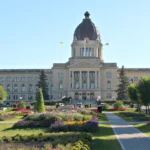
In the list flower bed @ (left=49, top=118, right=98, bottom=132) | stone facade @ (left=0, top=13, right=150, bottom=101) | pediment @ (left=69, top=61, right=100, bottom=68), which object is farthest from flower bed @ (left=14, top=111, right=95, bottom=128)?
pediment @ (left=69, top=61, right=100, bottom=68)

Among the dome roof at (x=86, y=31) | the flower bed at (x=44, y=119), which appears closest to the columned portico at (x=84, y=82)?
the dome roof at (x=86, y=31)

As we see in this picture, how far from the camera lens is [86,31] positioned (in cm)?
11044

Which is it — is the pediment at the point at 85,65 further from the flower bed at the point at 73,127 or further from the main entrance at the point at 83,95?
the flower bed at the point at 73,127

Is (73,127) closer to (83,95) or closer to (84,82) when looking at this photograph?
(83,95)

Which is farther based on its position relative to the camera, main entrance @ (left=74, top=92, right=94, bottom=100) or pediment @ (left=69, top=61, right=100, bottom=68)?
pediment @ (left=69, top=61, right=100, bottom=68)

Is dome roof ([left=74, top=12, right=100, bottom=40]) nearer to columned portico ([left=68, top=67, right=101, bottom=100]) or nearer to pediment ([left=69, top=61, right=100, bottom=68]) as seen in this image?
pediment ([left=69, top=61, right=100, bottom=68])

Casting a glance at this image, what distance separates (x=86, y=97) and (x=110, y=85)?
970 cm

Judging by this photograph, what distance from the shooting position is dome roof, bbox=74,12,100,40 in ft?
362

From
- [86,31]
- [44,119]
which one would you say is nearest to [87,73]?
[86,31]

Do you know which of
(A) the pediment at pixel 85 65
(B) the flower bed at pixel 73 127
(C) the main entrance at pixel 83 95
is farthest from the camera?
(A) the pediment at pixel 85 65

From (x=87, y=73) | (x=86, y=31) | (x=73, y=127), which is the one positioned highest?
(x=86, y=31)

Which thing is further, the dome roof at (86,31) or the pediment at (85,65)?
the dome roof at (86,31)

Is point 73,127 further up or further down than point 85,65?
further down

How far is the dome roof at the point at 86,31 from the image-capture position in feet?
362
